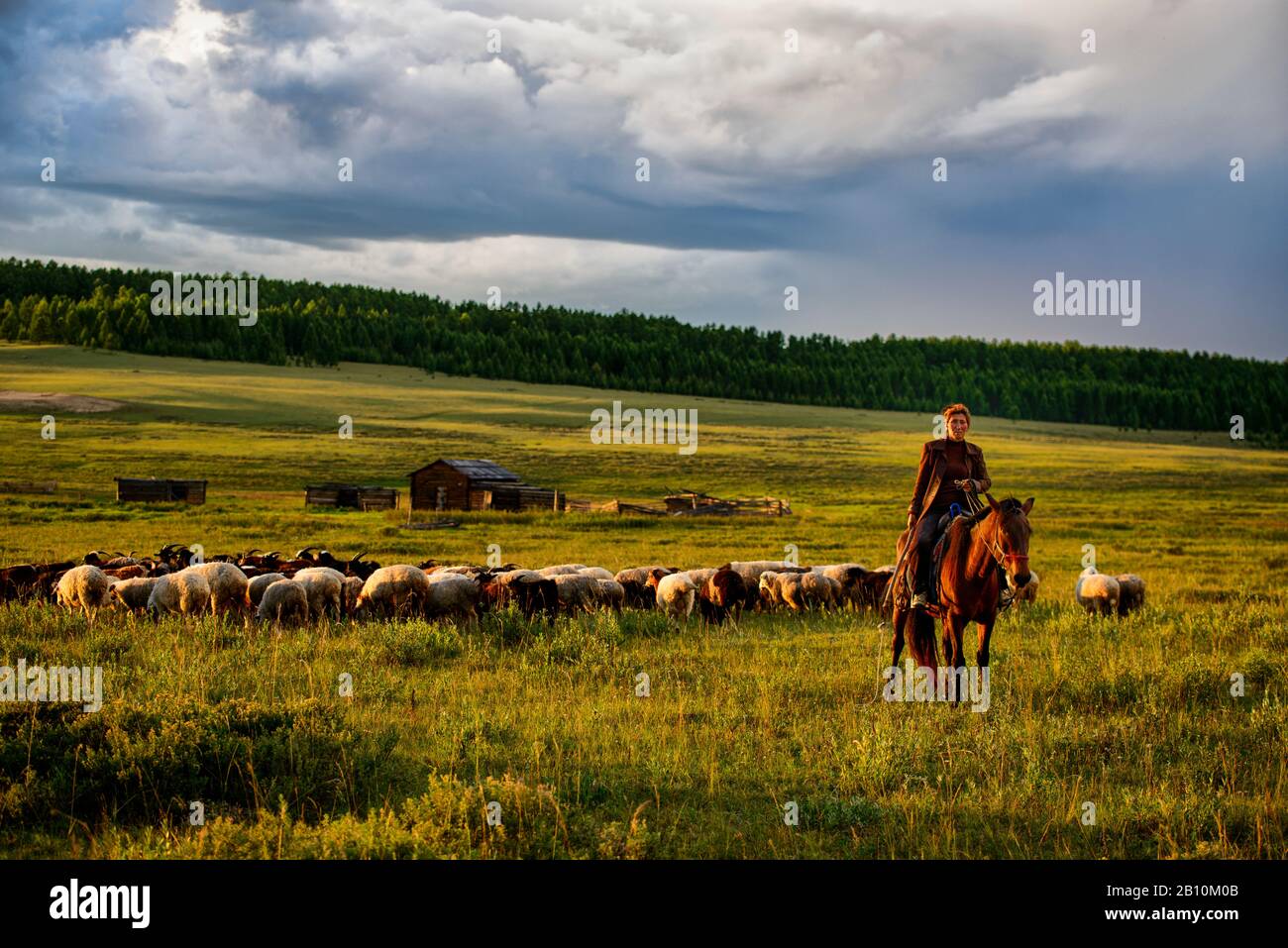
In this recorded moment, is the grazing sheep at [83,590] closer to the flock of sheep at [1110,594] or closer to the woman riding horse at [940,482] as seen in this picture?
the woman riding horse at [940,482]

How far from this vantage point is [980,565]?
10.2m

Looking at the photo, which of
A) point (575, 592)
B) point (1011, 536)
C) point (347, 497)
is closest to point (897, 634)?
point (1011, 536)

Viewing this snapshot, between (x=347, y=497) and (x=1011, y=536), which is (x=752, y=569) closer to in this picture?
(x=1011, y=536)

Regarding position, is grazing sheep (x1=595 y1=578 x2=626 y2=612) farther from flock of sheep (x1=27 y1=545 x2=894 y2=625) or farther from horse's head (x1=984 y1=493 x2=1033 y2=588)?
horse's head (x1=984 y1=493 x2=1033 y2=588)

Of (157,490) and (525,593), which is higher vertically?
(157,490)

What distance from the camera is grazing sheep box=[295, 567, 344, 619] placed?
15609 millimetres

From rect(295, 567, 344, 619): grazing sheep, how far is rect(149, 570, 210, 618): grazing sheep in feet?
4.40

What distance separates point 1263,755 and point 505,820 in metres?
6.53

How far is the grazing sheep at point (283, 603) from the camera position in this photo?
15016mm

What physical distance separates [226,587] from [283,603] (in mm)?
1106

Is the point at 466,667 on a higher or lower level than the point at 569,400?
lower

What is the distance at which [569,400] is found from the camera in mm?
113438
